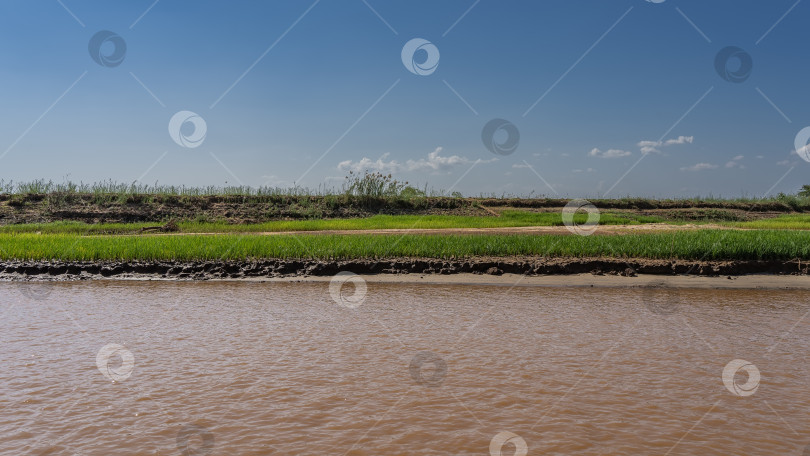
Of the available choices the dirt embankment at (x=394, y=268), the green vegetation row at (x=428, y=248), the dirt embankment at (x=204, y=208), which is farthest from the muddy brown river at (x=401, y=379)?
the dirt embankment at (x=204, y=208)

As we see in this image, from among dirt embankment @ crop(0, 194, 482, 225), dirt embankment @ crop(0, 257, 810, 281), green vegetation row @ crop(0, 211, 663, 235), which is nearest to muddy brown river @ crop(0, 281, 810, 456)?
dirt embankment @ crop(0, 257, 810, 281)

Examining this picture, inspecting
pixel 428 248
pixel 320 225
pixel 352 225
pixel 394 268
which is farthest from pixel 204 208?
pixel 394 268

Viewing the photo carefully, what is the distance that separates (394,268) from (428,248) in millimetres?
1540

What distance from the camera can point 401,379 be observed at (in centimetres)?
527

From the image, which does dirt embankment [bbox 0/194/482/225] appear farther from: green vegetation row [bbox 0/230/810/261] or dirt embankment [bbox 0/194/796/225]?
green vegetation row [bbox 0/230/810/261]

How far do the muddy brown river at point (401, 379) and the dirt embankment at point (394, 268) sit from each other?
3.47 meters

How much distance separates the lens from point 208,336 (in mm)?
6844

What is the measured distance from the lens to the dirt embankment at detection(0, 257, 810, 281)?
41.0 feet

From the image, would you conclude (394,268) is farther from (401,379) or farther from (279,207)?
(279,207)

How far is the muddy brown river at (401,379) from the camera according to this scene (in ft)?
13.3

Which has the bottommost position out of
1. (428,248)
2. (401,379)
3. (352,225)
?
(401,379)

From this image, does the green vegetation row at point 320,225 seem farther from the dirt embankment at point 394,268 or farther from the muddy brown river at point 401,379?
the muddy brown river at point 401,379

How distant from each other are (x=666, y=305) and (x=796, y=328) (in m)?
1.96

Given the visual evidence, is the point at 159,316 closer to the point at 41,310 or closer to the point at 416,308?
the point at 41,310
